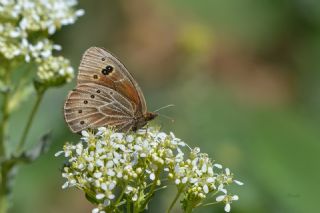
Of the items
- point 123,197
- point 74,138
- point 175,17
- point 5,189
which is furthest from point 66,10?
point 175,17

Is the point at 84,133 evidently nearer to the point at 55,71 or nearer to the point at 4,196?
the point at 55,71

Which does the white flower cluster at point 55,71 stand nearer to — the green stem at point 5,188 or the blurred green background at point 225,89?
the green stem at point 5,188

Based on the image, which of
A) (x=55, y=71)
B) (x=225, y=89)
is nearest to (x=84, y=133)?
(x=55, y=71)

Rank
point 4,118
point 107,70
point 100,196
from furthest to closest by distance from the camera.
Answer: point 4,118 → point 107,70 → point 100,196

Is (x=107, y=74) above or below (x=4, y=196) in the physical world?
above

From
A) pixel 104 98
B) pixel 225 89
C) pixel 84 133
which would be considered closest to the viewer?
pixel 84 133

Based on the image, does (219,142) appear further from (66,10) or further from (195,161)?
(195,161)

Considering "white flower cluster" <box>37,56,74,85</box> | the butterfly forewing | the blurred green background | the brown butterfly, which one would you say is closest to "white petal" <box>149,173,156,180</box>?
the brown butterfly
